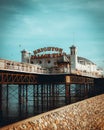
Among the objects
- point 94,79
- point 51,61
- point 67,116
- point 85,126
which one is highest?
point 51,61

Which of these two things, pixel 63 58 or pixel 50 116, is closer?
pixel 50 116

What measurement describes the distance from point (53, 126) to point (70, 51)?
35.4 meters

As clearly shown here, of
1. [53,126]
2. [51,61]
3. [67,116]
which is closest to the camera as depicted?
[53,126]

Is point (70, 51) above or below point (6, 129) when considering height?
above

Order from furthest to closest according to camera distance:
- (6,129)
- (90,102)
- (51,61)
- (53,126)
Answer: (51,61) < (90,102) < (53,126) < (6,129)

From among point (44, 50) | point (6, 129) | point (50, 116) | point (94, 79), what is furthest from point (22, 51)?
point (6, 129)

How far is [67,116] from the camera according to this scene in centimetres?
1886

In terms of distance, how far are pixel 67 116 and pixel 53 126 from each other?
10.5 feet

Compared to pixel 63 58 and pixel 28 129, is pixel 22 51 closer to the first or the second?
pixel 63 58

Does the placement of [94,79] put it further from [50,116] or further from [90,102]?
[50,116]

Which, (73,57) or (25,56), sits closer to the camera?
(73,57)

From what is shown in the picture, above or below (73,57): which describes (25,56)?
above

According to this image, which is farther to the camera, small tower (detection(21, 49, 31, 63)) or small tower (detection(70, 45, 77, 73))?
small tower (detection(21, 49, 31, 63))

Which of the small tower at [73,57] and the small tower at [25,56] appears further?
the small tower at [25,56]
